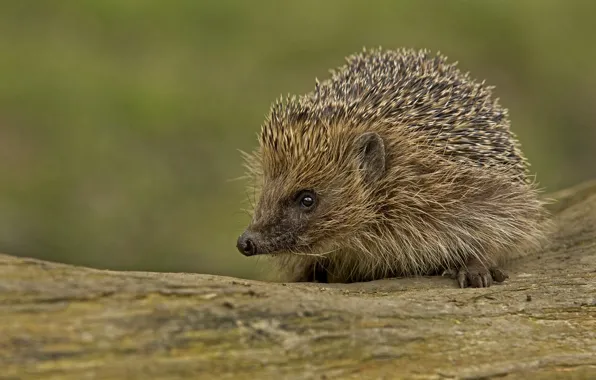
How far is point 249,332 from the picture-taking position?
202 centimetres

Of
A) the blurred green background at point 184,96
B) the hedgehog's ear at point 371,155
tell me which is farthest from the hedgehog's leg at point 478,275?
the blurred green background at point 184,96

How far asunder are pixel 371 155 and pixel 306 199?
0.39m

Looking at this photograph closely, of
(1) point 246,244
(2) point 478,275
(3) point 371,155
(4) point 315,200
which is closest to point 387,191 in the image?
(3) point 371,155

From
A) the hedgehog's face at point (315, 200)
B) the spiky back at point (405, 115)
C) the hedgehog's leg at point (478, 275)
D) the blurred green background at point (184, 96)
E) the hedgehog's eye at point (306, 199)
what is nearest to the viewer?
the hedgehog's leg at point (478, 275)

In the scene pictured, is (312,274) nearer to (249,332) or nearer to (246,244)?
(246,244)

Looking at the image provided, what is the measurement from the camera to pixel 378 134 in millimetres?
3396

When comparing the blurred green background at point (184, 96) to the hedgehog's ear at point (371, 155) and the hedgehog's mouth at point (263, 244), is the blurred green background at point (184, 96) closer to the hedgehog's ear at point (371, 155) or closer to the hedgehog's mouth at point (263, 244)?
the hedgehog's mouth at point (263, 244)

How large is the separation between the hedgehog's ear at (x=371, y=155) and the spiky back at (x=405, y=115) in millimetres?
124

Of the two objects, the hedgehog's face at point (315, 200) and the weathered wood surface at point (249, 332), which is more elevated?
the hedgehog's face at point (315, 200)

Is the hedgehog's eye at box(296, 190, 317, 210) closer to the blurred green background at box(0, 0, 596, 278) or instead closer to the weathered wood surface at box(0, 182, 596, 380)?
the blurred green background at box(0, 0, 596, 278)

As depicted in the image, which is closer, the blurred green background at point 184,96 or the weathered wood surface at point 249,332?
the weathered wood surface at point 249,332

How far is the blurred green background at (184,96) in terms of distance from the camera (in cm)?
613

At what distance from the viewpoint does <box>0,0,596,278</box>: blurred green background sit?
6.13 metres

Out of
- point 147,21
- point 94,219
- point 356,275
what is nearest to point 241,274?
point 94,219
